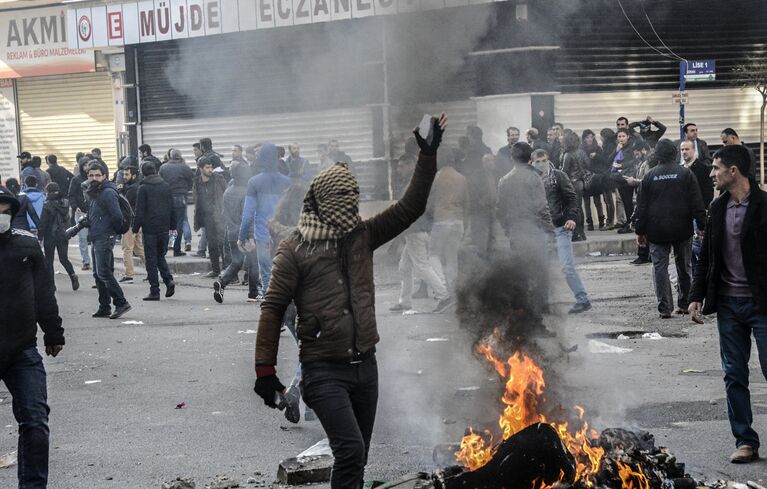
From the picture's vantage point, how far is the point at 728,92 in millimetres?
19953

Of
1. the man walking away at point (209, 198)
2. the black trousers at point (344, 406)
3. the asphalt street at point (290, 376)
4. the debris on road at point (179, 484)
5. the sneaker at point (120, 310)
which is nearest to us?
the black trousers at point (344, 406)

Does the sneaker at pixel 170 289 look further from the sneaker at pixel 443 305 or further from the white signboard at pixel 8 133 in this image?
the white signboard at pixel 8 133

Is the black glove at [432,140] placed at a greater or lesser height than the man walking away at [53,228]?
greater

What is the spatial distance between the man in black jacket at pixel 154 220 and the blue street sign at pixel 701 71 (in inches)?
→ 372

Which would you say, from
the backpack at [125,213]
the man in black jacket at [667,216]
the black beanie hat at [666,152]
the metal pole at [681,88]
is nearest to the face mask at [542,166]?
the man in black jacket at [667,216]

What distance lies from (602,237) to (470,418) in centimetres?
1041

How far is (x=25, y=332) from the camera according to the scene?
5.37 meters

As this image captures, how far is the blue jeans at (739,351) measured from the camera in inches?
227

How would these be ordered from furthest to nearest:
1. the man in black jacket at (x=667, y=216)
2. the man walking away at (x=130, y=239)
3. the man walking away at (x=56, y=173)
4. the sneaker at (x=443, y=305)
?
the man walking away at (x=56, y=173), the man walking away at (x=130, y=239), the sneaker at (x=443, y=305), the man in black jacket at (x=667, y=216)

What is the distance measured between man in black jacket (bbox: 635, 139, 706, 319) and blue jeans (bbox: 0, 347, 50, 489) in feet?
21.6

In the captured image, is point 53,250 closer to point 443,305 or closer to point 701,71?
point 443,305

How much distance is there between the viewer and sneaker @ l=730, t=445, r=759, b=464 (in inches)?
225

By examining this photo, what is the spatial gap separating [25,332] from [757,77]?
1676 cm

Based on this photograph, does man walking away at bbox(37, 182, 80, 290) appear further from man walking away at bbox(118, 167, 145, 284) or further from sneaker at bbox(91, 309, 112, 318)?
sneaker at bbox(91, 309, 112, 318)
